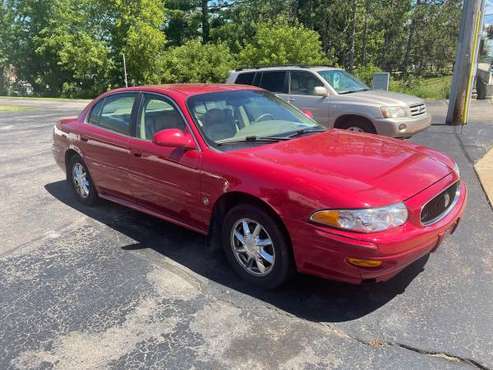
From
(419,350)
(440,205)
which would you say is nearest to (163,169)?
(440,205)

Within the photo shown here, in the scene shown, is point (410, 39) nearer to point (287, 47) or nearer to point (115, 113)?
point (287, 47)

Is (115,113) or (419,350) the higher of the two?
(115,113)

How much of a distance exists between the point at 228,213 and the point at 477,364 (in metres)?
1.99

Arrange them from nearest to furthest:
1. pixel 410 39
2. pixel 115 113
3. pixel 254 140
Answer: pixel 254 140, pixel 115 113, pixel 410 39

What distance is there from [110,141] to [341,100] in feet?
17.0

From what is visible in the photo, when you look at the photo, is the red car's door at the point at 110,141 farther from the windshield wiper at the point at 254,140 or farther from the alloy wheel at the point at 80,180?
the windshield wiper at the point at 254,140

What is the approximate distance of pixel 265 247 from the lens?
137 inches


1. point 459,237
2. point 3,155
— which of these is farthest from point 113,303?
point 3,155

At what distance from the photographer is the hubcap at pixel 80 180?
5578mm

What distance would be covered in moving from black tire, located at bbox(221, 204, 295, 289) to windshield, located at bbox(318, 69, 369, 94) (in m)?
6.11

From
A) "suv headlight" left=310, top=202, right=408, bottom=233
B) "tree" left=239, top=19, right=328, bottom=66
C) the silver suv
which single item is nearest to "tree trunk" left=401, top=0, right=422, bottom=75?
"tree" left=239, top=19, right=328, bottom=66

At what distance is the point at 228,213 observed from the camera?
366 cm

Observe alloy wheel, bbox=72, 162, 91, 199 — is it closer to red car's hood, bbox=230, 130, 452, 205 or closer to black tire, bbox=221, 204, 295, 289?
black tire, bbox=221, 204, 295, 289

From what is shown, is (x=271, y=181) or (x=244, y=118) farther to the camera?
(x=244, y=118)
